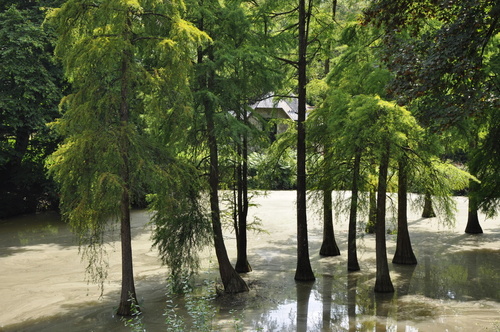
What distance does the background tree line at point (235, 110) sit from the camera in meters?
8.87

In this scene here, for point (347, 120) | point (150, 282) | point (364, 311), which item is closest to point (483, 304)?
point (364, 311)

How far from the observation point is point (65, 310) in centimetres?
1405

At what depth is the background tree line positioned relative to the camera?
8867mm

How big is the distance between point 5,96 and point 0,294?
10210 mm

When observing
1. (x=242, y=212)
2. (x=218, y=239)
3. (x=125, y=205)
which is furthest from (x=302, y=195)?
(x=125, y=205)

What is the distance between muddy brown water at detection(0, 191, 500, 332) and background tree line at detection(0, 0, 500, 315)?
2.81 feet

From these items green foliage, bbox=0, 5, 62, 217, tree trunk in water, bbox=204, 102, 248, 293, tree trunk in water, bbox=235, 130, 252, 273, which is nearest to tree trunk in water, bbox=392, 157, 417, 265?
tree trunk in water, bbox=235, 130, 252, 273

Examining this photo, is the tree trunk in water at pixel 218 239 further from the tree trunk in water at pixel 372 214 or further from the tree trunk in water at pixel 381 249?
the tree trunk in water at pixel 372 214

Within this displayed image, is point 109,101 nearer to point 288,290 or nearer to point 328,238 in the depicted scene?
point 288,290

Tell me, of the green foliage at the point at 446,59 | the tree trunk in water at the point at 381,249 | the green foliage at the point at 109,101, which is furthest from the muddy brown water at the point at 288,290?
the green foliage at the point at 446,59

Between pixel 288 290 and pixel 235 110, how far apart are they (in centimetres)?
537

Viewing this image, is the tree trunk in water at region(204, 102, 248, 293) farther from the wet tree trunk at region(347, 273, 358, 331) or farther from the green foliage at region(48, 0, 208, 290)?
the wet tree trunk at region(347, 273, 358, 331)

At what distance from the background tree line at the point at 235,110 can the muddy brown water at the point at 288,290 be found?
0.86 m

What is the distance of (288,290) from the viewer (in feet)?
50.6
